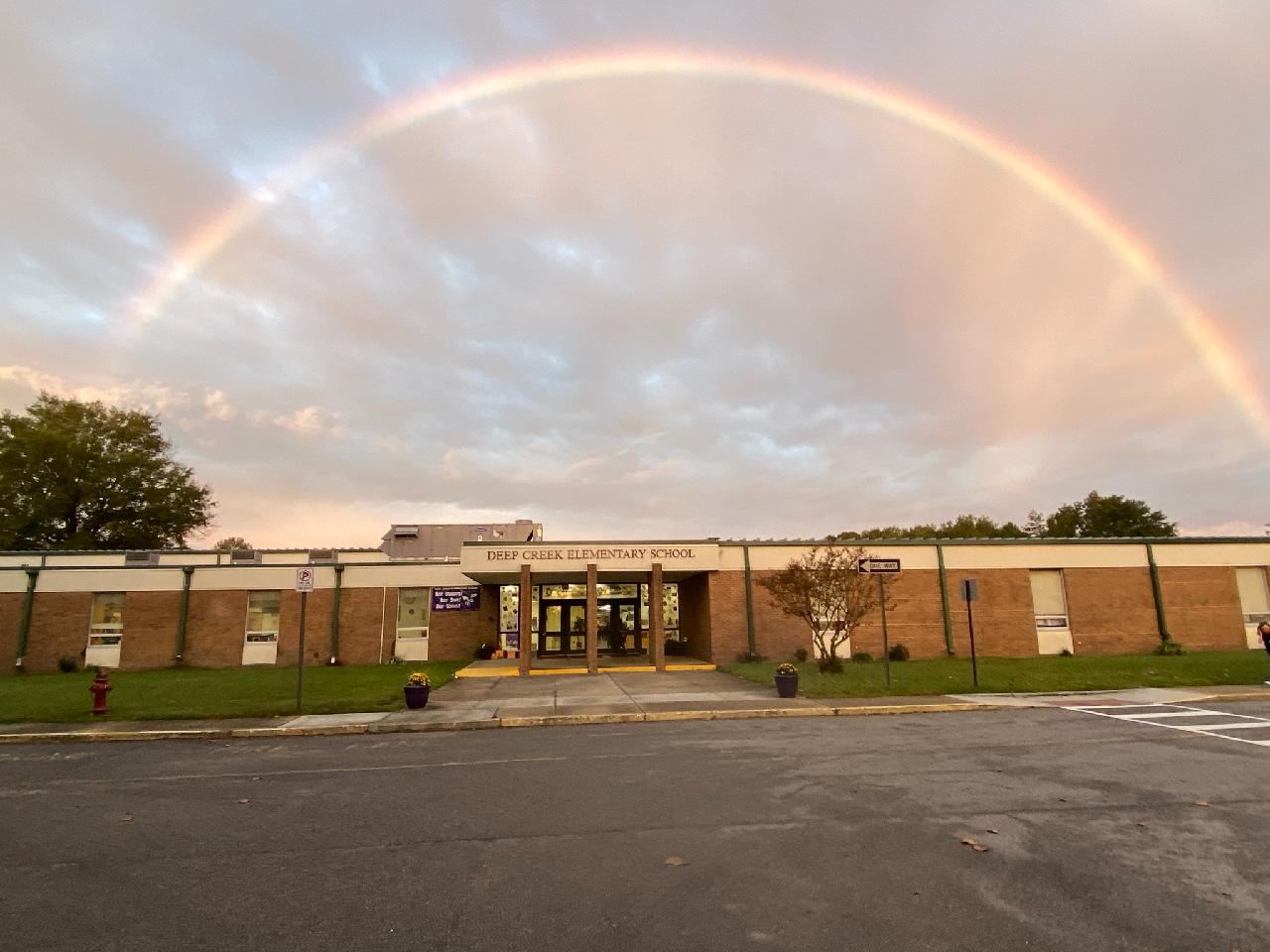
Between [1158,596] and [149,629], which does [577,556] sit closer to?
[149,629]

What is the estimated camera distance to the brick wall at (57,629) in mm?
31297

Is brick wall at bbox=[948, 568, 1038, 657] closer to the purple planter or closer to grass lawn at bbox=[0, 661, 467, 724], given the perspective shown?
the purple planter

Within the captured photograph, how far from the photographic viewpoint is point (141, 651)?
31375mm

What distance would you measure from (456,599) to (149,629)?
516 inches

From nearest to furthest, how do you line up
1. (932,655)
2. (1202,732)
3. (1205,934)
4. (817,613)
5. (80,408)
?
(1205,934) < (1202,732) < (817,613) < (932,655) < (80,408)

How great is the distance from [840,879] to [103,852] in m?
6.63

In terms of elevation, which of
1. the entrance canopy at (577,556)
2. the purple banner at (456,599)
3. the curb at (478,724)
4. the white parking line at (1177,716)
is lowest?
the white parking line at (1177,716)

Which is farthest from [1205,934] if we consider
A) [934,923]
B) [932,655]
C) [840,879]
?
[932,655]

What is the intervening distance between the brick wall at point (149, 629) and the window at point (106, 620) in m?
0.39

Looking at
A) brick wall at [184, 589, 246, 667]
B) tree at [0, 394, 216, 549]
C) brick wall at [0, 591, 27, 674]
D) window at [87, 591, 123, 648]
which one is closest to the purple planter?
brick wall at [184, 589, 246, 667]

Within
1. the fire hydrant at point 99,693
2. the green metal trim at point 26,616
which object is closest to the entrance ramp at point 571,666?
the fire hydrant at point 99,693

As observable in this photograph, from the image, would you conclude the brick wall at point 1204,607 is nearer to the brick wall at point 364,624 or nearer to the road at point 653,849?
the road at point 653,849

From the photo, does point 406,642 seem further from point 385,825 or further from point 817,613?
point 385,825

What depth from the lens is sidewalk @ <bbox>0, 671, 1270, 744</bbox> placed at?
14.2 m
